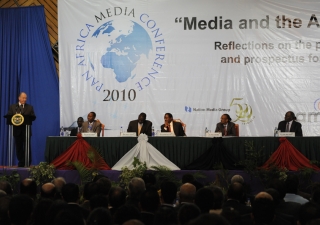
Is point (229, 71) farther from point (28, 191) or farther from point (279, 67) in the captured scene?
point (28, 191)

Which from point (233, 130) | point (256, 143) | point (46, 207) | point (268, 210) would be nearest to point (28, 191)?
point (46, 207)

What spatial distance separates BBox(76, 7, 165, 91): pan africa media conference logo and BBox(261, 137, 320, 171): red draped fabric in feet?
12.6

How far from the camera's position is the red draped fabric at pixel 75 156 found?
851cm

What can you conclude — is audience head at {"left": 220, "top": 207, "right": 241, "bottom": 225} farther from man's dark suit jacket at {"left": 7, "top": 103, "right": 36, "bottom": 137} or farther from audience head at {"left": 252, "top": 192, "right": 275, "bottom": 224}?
man's dark suit jacket at {"left": 7, "top": 103, "right": 36, "bottom": 137}

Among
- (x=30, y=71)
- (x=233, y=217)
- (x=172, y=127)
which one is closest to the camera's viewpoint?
(x=233, y=217)

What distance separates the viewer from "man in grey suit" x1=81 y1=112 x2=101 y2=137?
33.8 feet

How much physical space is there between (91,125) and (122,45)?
2093 mm

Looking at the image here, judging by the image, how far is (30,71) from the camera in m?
11.9

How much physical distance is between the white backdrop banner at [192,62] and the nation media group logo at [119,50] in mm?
21

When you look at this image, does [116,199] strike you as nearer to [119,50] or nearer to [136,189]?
[136,189]

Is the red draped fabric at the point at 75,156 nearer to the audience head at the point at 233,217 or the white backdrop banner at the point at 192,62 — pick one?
the white backdrop banner at the point at 192,62

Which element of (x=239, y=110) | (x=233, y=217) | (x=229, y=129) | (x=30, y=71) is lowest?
(x=233, y=217)

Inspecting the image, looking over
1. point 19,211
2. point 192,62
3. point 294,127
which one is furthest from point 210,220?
point 192,62

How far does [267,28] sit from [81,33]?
3.86 m
